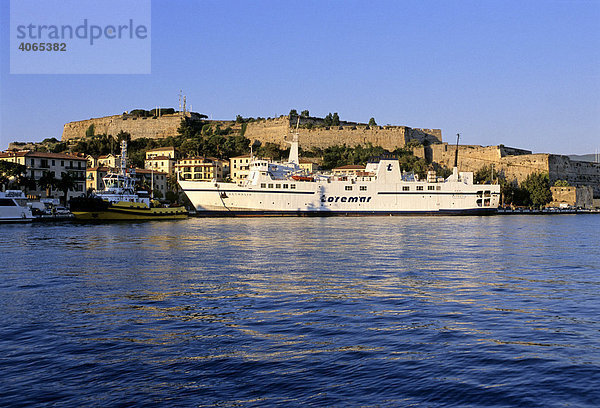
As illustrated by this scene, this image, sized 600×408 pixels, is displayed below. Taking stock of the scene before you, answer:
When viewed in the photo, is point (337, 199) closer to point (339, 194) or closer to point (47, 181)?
point (339, 194)

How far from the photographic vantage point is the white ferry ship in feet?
199

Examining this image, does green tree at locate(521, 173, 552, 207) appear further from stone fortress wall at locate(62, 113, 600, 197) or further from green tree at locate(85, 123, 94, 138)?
green tree at locate(85, 123, 94, 138)

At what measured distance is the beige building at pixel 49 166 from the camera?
62781 mm

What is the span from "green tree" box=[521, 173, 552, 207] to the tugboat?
59669 mm

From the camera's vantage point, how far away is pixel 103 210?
48.0 meters

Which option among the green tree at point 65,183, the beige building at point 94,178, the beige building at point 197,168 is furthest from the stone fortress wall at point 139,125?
the green tree at point 65,183

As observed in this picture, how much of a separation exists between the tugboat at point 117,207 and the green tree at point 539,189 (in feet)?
196

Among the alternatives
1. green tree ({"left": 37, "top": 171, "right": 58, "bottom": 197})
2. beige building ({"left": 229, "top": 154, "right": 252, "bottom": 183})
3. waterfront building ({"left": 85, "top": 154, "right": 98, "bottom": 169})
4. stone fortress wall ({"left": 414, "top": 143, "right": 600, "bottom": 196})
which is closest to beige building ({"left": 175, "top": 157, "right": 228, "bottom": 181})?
beige building ({"left": 229, "top": 154, "right": 252, "bottom": 183})

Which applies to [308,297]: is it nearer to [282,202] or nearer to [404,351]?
[404,351]

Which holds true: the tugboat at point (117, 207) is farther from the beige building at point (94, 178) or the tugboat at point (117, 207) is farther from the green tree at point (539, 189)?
the green tree at point (539, 189)

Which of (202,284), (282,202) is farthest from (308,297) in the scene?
(282,202)

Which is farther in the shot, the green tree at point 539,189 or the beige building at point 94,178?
the green tree at point 539,189

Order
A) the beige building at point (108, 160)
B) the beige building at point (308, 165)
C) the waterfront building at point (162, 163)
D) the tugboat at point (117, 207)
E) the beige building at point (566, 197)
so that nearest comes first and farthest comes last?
the tugboat at point (117, 207) < the beige building at point (108, 160) < the waterfront building at point (162, 163) < the beige building at point (308, 165) < the beige building at point (566, 197)

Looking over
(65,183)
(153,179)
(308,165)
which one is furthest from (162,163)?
(65,183)
